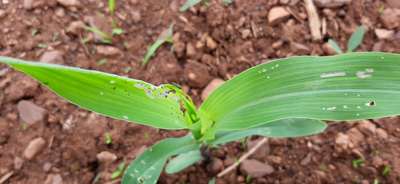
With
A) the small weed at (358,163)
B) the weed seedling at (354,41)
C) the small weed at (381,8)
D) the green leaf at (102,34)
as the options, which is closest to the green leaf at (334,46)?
the weed seedling at (354,41)

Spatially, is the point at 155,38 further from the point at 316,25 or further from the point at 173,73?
the point at 316,25

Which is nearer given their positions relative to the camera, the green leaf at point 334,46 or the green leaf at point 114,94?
the green leaf at point 114,94

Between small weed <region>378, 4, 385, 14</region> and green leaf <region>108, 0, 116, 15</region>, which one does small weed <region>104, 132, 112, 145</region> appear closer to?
green leaf <region>108, 0, 116, 15</region>

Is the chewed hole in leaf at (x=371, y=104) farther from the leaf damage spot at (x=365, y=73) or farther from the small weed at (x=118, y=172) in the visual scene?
the small weed at (x=118, y=172)

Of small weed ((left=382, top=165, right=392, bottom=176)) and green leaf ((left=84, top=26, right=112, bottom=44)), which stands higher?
green leaf ((left=84, top=26, right=112, bottom=44))

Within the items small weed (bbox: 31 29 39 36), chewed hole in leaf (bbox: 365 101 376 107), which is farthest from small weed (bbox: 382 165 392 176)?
small weed (bbox: 31 29 39 36)

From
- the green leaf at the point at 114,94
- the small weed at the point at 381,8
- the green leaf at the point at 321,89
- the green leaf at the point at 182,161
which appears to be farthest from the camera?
the small weed at the point at 381,8

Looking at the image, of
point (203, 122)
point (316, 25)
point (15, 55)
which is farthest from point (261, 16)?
point (15, 55)

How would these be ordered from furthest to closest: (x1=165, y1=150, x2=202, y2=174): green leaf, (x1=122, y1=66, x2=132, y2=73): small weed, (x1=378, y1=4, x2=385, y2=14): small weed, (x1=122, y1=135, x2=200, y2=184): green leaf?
1. (x1=378, y1=4, x2=385, y2=14): small weed
2. (x1=122, y1=66, x2=132, y2=73): small weed
3. (x1=165, y1=150, x2=202, y2=174): green leaf
4. (x1=122, y1=135, x2=200, y2=184): green leaf
